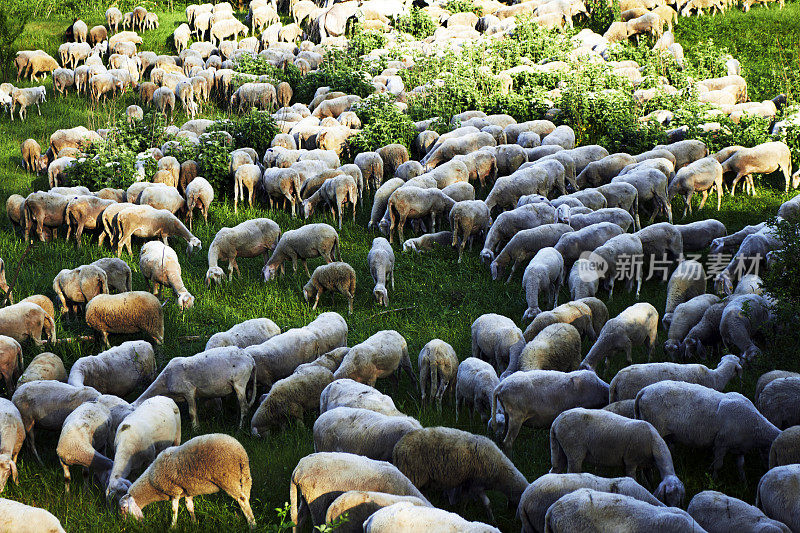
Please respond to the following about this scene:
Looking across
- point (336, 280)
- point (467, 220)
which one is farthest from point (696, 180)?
point (336, 280)

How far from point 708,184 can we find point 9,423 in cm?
1269

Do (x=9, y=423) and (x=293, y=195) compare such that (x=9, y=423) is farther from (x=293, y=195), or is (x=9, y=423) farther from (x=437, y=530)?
(x=293, y=195)

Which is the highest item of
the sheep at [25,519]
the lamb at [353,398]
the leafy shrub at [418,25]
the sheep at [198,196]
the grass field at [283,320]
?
the leafy shrub at [418,25]

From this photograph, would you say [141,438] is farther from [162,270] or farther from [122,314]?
[162,270]

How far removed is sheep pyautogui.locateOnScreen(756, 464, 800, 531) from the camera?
5.89 metres

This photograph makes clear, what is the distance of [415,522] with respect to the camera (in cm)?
518

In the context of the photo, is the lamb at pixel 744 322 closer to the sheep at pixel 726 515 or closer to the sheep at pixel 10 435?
the sheep at pixel 726 515

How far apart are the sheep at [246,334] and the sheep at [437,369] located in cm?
241

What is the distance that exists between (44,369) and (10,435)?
6.60 ft

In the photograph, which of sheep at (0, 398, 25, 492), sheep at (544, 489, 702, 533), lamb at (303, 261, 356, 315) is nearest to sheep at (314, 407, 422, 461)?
sheep at (544, 489, 702, 533)

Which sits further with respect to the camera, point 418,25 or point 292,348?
point 418,25

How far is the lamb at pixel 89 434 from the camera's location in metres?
7.71

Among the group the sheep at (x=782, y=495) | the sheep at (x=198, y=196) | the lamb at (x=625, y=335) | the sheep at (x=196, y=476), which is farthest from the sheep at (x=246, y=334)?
the sheep at (x=782, y=495)

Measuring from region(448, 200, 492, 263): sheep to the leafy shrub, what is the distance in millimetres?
17350
